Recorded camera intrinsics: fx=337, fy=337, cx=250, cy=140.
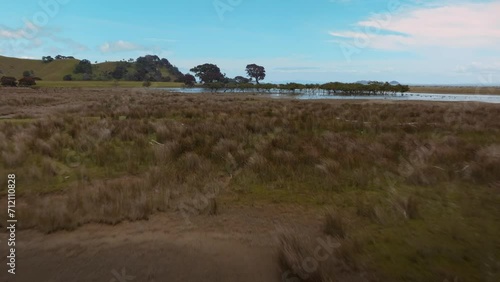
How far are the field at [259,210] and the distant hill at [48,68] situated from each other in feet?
516

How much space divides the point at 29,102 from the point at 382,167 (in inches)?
1346

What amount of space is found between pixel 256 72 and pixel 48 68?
106 meters

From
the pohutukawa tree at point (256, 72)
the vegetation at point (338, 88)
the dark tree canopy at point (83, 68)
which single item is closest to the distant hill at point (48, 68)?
the dark tree canopy at point (83, 68)

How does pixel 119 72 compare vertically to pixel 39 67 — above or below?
below

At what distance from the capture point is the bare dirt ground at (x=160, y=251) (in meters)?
4.34

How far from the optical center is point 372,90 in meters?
91.4

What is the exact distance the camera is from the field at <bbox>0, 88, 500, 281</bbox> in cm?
439

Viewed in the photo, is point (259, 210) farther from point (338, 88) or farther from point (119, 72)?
point (119, 72)

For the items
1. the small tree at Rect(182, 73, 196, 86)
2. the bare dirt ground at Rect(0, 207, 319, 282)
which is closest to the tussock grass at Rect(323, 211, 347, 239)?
Result: the bare dirt ground at Rect(0, 207, 319, 282)

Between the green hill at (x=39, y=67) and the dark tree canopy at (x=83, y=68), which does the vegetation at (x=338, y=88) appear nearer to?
the dark tree canopy at (x=83, y=68)

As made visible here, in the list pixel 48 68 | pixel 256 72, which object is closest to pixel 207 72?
pixel 256 72

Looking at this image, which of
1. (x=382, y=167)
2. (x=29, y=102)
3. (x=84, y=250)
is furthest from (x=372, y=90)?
(x=84, y=250)

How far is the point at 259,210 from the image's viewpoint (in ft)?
20.6

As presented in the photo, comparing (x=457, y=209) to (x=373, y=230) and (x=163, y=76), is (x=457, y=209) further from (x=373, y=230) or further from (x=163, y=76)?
(x=163, y=76)
